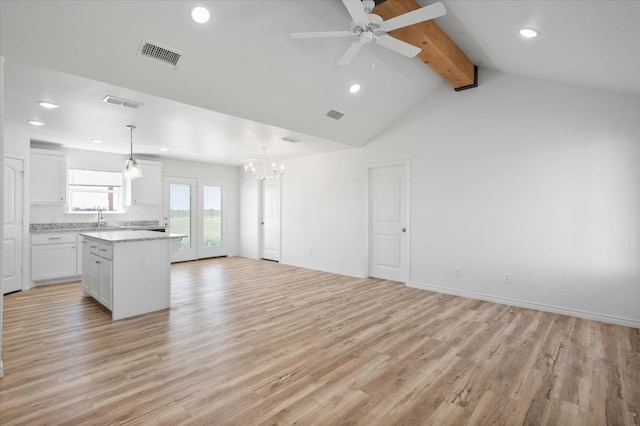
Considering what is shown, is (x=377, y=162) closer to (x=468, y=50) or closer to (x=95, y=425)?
(x=468, y=50)

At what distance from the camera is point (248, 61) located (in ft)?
11.5

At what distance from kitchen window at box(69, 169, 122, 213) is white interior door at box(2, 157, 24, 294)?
1.24m

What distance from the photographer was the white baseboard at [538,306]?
3.92m

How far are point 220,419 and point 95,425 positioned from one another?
2.46 ft

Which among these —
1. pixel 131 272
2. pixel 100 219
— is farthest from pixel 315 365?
pixel 100 219

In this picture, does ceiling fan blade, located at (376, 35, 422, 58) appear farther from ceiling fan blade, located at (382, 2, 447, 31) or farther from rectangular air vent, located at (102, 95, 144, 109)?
rectangular air vent, located at (102, 95, 144, 109)

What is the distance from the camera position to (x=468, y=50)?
171 inches

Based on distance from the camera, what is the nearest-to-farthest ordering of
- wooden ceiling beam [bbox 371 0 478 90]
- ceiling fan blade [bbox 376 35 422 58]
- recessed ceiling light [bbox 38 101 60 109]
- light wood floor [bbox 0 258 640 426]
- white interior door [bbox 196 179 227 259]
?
light wood floor [bbox 0 258 640 426] < ceiling fan blade [bbox 376 35 422 58] < wooden ceiling beam [bbox 371 0 478 90] < recessed ceiling light [bbox 38 101 60 109] < white interior door [bbox 196 179 227 259]

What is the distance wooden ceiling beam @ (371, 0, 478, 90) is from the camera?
3102mm

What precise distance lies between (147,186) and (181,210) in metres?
1.17

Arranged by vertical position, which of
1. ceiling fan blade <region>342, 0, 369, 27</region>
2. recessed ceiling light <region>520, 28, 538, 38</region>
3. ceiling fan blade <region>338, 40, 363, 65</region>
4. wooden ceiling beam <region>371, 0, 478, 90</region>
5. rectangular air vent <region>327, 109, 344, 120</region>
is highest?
wooden ceiling beam <region>371, 0, 478, 90</region>

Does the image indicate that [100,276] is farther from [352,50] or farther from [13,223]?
[352,50]

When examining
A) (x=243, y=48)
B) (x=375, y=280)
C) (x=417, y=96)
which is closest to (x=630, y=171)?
(x=417, y=96)

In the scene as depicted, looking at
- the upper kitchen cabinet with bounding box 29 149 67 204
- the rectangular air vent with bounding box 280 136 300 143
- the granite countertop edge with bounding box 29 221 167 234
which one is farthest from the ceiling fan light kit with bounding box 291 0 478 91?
the granite countertop edge with bounding box 29 221 167 234
